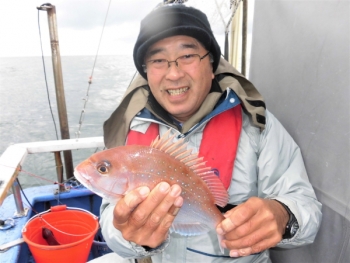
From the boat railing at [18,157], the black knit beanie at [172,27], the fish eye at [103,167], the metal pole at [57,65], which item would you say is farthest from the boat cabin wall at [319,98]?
the metal pole at [57,65]

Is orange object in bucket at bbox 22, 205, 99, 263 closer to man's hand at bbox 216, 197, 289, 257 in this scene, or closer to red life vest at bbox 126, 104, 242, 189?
red life vest at bbox 126, 104, 242, 189

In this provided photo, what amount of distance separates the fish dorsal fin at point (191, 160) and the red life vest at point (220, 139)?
30 cm

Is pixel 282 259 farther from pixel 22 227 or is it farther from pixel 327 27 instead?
pixel 22 227

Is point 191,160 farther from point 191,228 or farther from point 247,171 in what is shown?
point 247,171

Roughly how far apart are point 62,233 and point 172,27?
2647 millimetres

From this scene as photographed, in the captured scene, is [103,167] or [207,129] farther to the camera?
[207,129]

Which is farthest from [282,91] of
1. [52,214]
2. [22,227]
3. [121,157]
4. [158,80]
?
[22,227]

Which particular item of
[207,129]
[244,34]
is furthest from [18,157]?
[244,34]

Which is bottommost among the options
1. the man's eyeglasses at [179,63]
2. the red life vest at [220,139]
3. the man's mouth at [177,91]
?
the red life vest at [220,139]

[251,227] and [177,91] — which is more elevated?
[177,91]

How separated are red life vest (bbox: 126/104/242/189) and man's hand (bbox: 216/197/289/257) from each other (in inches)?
19.8

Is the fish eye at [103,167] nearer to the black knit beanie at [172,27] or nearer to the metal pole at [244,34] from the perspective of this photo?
the black knit beanie at [172,27]

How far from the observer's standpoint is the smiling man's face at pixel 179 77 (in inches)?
82.4

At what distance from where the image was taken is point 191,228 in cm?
168
